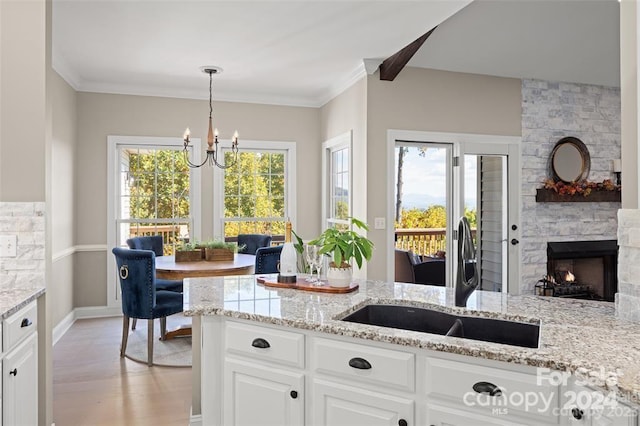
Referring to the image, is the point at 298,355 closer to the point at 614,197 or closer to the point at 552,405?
the point at 552,405

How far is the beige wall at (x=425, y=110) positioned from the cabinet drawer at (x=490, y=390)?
3.09 metres

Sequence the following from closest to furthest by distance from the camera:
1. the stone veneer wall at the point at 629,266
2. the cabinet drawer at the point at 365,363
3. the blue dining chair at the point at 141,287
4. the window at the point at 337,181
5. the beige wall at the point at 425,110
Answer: the cabinet drawer at the point at 365,363
the stone veneer wall at the point at 629,266
the blue dining chair at the point at 141,287
the beige wall at the point at 425,110
the window at the point at 337,181

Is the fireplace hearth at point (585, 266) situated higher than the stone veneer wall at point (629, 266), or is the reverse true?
the stone veneer wall at point (629, 266)

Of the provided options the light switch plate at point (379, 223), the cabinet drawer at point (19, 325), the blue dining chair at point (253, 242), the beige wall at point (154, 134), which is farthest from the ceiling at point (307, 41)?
the cabinet drawer at point (19, 325)

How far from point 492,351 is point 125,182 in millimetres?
5155

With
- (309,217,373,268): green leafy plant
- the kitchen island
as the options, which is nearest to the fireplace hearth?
the kitchen island

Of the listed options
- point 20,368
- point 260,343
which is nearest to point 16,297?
point 20,368

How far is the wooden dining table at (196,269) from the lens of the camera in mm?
3984

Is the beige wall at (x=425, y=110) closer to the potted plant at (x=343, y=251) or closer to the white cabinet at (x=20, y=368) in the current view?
the potted plant at (x=343, y=251)

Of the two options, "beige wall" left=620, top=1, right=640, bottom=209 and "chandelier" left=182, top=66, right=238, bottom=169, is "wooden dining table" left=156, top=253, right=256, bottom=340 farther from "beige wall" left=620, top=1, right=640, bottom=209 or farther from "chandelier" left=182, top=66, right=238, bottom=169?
"beige wall" left=620, top=1, right=640, bottom=209

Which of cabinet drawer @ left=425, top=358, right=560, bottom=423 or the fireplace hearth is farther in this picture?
the fireplace hearth

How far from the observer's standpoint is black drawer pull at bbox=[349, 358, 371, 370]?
1733 millimetres

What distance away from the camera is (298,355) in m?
1.88

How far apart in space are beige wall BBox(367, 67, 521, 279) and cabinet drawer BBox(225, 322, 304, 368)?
278cm
